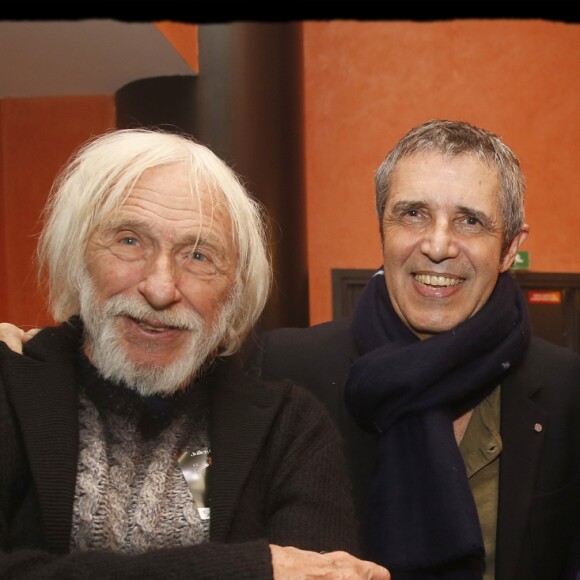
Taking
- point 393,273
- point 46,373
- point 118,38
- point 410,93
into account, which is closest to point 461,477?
point 393,273

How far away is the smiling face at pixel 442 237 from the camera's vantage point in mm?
2051

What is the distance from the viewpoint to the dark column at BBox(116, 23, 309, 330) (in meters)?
4.03

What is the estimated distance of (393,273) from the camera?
2.18 metres

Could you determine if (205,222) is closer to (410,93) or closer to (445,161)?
(445,161)

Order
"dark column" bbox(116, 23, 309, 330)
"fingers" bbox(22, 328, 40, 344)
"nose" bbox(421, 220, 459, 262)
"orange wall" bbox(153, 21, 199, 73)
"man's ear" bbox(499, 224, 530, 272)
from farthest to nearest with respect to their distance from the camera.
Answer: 1. "dark column" bbox(116, 23, 309, 330)
2. "orange wall" bbox(153, 21, 199, 73)
3. "man's ear" bbox(499, 224, 530, 272)
4. "nose" bbox(421, 220, 459, 262)
5. "fingers" bbox(22, 328, 40, 344)

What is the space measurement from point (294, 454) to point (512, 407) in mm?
813

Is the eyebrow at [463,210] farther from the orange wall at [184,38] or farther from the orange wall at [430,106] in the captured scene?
the orange wall at [430,106]

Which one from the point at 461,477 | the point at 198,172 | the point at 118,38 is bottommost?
the point at 461,477

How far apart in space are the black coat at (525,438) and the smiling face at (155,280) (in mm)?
612

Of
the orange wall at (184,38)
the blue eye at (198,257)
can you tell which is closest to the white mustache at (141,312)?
the blue eye at (198,257)

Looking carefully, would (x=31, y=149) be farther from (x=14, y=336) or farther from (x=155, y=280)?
(x=155, y=280)

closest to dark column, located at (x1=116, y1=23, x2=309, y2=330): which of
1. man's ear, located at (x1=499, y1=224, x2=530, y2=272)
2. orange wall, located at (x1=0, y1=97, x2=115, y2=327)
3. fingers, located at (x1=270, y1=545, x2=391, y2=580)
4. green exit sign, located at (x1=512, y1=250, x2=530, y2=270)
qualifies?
orange wall, located at (x1=0, y1=97, x2=115, y2=327)

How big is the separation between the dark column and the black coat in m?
1.84

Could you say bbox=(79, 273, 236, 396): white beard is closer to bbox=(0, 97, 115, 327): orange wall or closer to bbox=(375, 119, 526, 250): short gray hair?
bbox=(375, 119, 526, 250): short gray hair
